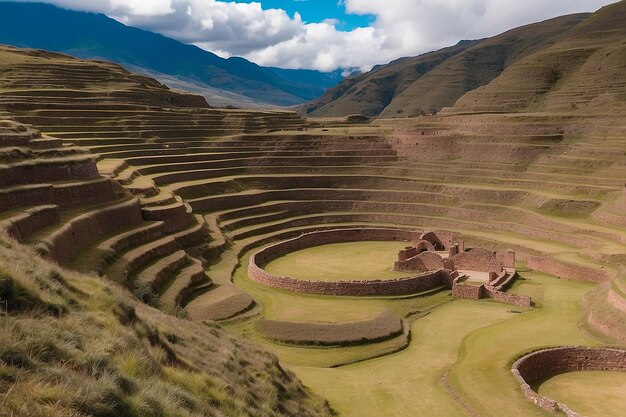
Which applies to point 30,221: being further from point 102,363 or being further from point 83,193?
point 102,363

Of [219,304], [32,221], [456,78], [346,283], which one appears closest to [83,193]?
[32,221]

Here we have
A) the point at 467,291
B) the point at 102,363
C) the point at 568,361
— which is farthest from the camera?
the point at 467,291

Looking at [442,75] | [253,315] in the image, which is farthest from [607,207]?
[442,75]

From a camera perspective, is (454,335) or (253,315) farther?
(253,315)

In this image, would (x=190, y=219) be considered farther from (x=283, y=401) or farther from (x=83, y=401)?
(x=83, y=401)

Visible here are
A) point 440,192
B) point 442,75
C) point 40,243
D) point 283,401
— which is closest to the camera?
point 283,401

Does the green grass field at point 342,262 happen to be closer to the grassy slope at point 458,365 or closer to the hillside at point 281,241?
the hillside at point 281,241

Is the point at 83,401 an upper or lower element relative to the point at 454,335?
upper
